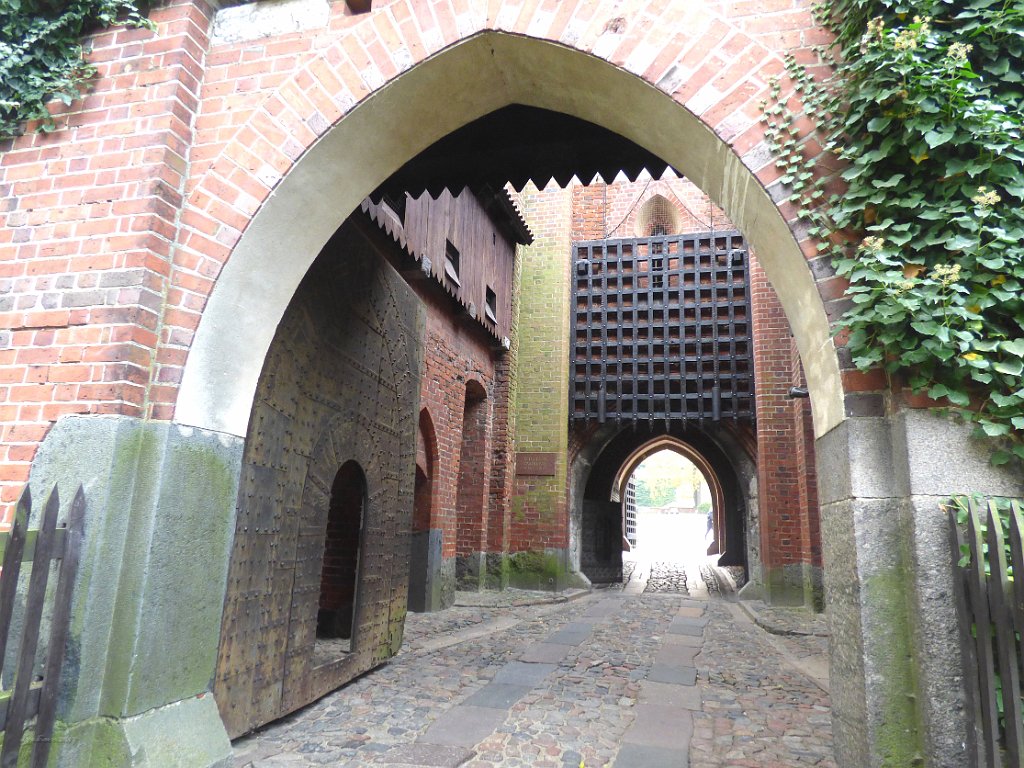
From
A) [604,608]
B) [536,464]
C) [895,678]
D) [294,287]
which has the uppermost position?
[294,287]

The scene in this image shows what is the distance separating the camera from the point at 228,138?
2791 mm

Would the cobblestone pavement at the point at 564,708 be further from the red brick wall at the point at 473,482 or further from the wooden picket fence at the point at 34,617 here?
the red brick wall at the point at 473,482

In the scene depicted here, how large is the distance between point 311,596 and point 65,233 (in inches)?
85.2

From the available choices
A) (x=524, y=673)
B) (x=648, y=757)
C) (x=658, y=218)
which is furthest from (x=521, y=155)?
(x=658, y=218)

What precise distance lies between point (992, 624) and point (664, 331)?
8.68 metres

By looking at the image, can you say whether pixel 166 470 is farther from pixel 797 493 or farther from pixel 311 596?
pixel 797 493

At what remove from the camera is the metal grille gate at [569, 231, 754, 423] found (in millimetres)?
Answer: 10008

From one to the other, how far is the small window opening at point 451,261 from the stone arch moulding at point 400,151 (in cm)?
508

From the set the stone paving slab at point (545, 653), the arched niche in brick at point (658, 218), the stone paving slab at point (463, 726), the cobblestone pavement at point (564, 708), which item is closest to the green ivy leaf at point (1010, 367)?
the cobblestone pavement at point (564, 708)

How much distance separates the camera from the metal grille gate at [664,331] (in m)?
10.0

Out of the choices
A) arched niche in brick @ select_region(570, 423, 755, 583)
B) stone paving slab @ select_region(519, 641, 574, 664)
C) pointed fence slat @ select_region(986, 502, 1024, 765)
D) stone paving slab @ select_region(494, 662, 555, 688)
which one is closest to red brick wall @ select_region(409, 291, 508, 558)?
arched niche in brick @ select_region(570, 423, 755, 583)

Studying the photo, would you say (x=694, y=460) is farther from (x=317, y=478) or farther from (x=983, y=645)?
(x=983, y=645)

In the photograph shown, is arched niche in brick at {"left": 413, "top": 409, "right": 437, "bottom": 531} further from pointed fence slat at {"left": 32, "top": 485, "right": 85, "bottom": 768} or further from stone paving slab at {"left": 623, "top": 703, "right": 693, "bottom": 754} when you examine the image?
pointed fence slat at {"left": 32, "top": 485, "right": 85, "bottom": 768}

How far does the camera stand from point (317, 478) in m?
3.66
